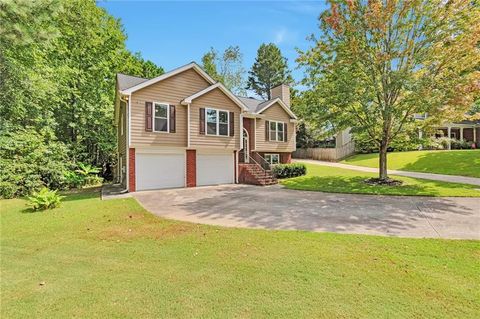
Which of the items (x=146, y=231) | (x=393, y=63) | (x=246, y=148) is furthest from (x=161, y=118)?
(x=393, y=63)

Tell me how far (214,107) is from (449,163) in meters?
Result: 18.4

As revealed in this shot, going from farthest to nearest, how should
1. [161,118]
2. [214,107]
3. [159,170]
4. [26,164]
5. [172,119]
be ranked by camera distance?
[214,107] → [172,119] → [159,170] → [161,118] → [26,164]

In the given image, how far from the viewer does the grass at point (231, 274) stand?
3.50 metres

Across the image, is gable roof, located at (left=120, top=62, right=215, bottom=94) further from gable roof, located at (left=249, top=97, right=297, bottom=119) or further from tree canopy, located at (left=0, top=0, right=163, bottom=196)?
gable roof, located at (left=249, top=97, right=297, bottom=119)

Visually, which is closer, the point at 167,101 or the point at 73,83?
the point at 167,101

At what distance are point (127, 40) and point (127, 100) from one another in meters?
16.9

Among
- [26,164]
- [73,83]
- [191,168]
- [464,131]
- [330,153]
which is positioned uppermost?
[73,83]

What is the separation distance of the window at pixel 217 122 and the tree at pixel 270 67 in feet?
121

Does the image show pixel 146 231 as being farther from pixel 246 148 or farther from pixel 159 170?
pixel 246 148

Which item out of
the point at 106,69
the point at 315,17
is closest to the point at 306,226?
the point at 315,17

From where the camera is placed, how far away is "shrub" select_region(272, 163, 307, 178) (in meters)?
19.7

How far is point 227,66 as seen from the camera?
128ft

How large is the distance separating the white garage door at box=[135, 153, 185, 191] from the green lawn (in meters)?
17.9

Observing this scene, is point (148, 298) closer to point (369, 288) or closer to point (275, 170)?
point (369, 288)
